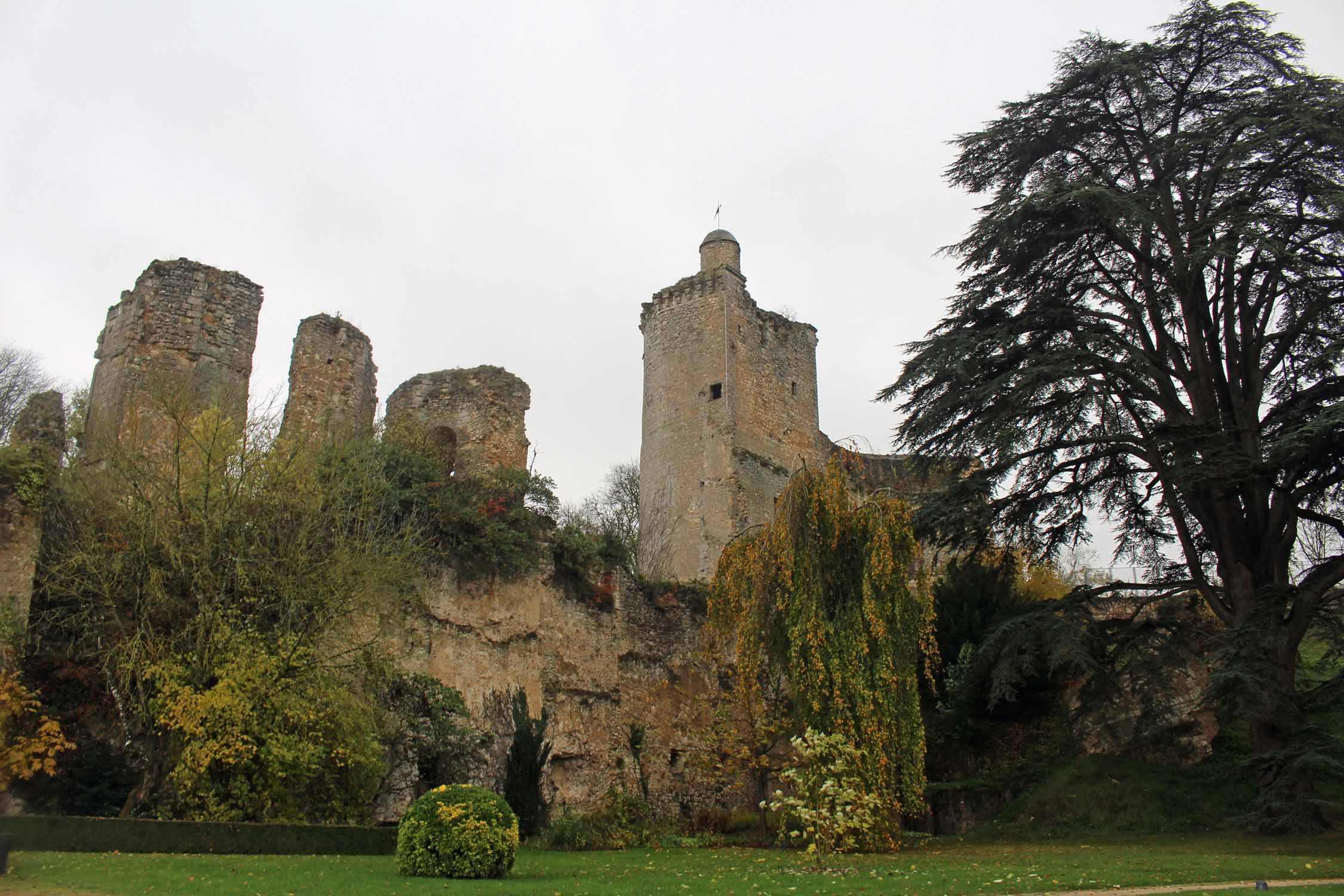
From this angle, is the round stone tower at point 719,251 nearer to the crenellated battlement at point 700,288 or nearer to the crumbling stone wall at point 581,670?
the crenellated battlement at point 700,288

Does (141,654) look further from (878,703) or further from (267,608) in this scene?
(878,703)

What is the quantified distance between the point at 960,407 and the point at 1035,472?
4.26 ft

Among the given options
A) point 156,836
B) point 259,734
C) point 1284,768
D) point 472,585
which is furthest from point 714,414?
point 156,836

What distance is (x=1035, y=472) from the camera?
1370 centimetres

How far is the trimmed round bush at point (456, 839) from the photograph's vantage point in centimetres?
849

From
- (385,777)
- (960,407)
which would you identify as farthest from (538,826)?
(960,407)

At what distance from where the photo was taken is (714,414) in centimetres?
2266

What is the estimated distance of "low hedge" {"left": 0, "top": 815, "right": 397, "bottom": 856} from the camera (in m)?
8.67

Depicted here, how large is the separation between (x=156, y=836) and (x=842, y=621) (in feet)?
23.0

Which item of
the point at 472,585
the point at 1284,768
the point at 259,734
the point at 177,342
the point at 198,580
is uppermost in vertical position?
the point at 177,342

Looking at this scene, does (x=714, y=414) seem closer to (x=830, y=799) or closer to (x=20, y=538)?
(x=830, y=799)

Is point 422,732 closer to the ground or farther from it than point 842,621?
closer to the ground

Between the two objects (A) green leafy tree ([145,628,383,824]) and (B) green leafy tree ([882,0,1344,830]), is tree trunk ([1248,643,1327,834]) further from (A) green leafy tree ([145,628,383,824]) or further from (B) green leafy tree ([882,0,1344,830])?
(A) green leafy tree ([145,628,383,824])

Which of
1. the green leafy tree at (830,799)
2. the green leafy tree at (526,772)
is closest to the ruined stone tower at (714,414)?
the green leafy tree at (526,772)
